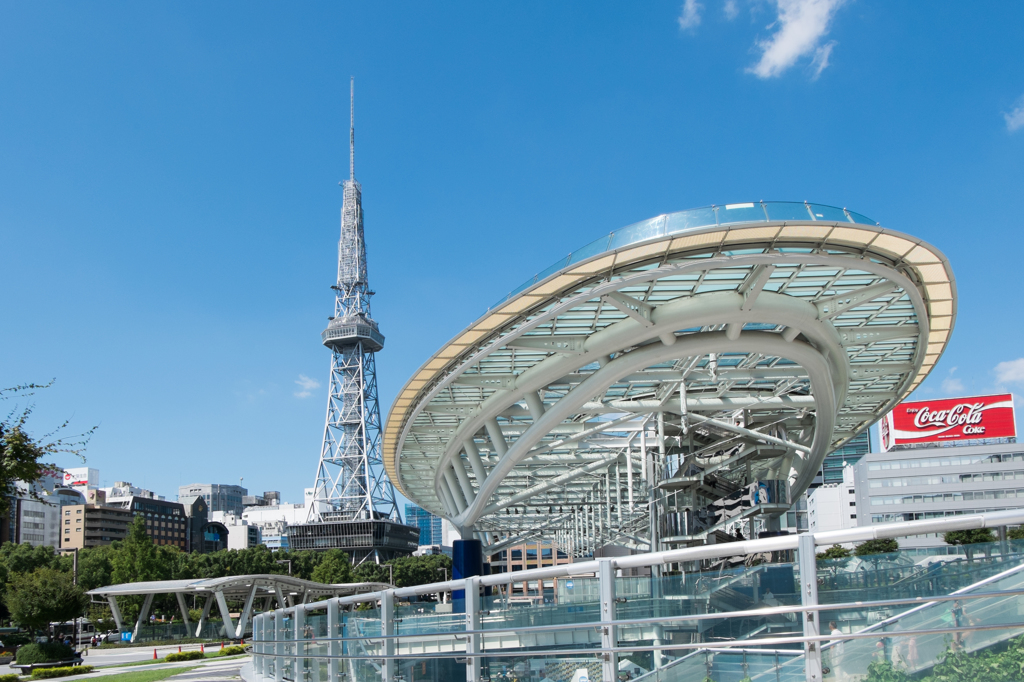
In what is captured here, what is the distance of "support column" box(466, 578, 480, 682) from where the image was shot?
8367 millimetres

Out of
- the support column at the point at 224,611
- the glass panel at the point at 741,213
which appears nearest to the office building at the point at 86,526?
the support column at the point at 224,611

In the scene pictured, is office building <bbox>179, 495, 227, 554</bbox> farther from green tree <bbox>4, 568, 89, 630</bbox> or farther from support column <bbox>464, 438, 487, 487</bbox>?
support column <bbox>464, 438, 487, 487</bbox>

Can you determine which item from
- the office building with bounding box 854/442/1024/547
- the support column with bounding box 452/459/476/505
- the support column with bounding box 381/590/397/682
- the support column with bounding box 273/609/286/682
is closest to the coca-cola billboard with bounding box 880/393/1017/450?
the office building with bounding box 854/442/1024/547

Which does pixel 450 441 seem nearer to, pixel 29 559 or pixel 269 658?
pixel 269 658

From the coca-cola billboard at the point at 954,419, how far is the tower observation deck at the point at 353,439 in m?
90.2

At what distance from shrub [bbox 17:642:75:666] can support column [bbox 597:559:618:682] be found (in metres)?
38.7

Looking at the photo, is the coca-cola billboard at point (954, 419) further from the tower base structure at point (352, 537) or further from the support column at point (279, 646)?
the tower base structure at point (352, 537)

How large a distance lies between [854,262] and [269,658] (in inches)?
674

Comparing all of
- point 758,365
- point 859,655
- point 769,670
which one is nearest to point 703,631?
point 769,670

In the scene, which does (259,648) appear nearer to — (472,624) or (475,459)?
(472,624)

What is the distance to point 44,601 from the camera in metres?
44.4

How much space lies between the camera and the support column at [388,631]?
33.1 ft

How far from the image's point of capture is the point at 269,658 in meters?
19.0

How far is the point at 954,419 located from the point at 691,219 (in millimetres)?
76729
